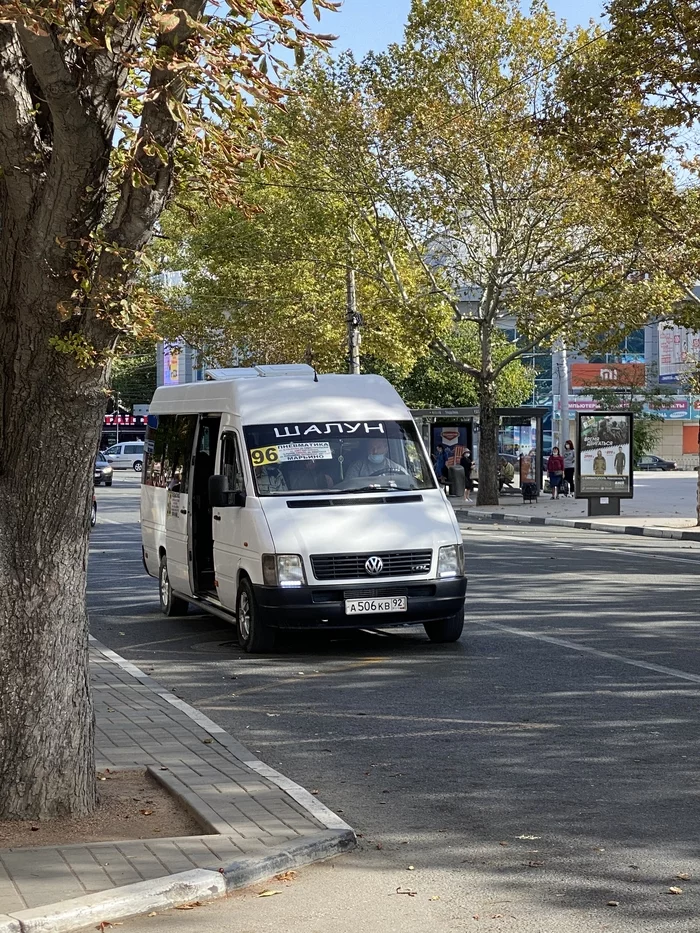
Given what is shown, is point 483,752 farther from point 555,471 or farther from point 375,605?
point 555,471

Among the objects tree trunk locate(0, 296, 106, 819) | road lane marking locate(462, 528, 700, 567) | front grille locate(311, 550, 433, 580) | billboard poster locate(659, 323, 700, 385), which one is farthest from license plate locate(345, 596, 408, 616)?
billboard poster locate(659, 323, 700, 385)

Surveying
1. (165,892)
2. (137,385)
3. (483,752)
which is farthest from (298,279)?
(137,385)

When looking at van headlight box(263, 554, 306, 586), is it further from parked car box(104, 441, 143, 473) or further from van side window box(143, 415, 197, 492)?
parked car box(104, 441, 143, 473)

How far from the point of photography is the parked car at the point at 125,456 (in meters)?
85.7

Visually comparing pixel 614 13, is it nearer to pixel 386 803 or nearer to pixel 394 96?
pixel 394 96

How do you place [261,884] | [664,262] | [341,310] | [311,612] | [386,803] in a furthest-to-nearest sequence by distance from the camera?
[341,310]
[664,262]
[311,612]
[386,803]
[261,884]

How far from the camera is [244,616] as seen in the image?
12133 mm

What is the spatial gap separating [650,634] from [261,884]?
7763 millimetres

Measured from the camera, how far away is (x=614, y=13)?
22141mm

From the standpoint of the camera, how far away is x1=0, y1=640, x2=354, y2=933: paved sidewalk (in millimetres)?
5047

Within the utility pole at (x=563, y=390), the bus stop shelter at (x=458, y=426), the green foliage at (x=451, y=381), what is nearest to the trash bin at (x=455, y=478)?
the utility pole at (x=563, y=390)

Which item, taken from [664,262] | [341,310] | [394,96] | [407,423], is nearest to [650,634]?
[407,423]

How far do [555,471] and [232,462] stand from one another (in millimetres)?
32468

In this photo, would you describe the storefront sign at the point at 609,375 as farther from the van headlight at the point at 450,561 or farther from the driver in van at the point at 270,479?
the van headlight at the point at 450,561
